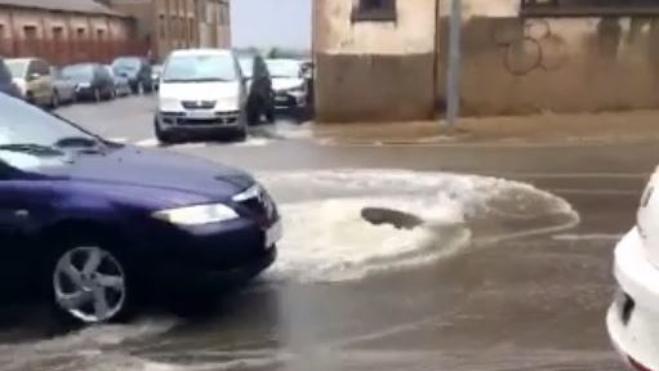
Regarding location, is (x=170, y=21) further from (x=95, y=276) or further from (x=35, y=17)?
(x=95, y=276)

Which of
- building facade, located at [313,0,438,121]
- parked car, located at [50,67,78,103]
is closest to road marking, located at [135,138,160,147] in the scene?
building facade, located at [313,0,438,121]

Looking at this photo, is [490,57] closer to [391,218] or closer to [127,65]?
[391,218]

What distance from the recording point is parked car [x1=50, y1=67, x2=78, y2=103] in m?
39.8

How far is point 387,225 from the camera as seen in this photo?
1016cm

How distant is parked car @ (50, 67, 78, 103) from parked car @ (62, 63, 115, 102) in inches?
17.4

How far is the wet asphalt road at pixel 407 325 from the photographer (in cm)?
628

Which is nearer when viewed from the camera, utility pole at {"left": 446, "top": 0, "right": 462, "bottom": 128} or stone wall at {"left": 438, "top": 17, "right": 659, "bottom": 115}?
utility pole at {"left": 446, "top": 0, "right": 462, "bottom": 128}

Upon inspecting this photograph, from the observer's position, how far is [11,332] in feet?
22.9

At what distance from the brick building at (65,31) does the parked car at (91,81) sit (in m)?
7.35

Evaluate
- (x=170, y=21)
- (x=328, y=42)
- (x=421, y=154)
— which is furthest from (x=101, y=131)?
(x=170, y=21)

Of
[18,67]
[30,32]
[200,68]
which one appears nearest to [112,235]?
[200,68]

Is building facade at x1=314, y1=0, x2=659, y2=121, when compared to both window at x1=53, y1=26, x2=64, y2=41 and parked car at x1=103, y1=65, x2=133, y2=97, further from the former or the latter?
window at x1=53, y1=26, x2=64, y2=41

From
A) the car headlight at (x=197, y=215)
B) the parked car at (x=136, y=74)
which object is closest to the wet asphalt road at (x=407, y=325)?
the car headlight at (x=197, y=215)

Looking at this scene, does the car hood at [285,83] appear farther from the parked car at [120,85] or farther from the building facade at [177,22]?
the building facade at [177,22]
